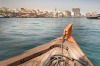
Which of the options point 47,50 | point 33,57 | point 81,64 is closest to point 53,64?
point 81,64

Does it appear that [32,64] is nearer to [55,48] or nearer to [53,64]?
[53,64]

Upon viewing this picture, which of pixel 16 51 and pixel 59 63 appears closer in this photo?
pixel 59 63

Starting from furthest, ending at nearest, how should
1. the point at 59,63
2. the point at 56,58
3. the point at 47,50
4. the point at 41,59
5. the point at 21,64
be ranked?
the point at 47,50
the point at 41,59
the point at 21,64
the point at 56,58
the point at 59,63

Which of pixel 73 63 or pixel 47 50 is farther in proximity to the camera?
pixel 47 50

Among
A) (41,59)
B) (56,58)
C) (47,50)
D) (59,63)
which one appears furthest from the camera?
(47,50)

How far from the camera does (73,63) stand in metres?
6.37

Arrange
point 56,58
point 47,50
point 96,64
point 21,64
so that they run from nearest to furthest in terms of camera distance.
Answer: point 56,58
point 21,64
point 47,50
point 96,64

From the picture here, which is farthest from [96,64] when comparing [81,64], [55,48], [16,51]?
[16,51]

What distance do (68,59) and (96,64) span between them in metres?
5.67

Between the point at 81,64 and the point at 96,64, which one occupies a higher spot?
the point at 81,64

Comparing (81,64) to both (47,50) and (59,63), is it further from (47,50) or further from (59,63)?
(47,50)

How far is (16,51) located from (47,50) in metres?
6.43

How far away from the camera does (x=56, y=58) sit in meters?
6.40

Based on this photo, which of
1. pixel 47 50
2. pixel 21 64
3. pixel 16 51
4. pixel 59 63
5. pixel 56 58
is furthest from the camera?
pixel 16 51
